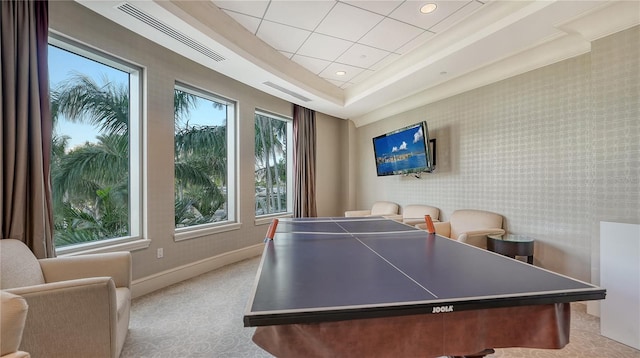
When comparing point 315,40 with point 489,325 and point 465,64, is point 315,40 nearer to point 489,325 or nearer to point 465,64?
point 465,64

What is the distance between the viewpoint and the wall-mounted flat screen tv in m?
4.15

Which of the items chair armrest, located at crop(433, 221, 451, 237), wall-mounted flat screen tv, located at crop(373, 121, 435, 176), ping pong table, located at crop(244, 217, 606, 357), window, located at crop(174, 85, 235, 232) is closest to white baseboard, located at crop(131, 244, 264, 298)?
window, located at crop(174, 85, 235, 232)

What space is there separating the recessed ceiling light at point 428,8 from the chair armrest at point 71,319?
347 cm

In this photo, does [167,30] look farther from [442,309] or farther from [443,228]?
[443,228]

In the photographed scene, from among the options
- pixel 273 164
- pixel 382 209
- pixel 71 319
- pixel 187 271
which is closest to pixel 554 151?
pixel 382 209

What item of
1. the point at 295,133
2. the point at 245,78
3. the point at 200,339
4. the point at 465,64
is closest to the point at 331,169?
the point at 295,133

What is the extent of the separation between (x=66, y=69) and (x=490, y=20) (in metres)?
4.27

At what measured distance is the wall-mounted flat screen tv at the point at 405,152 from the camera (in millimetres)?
4148

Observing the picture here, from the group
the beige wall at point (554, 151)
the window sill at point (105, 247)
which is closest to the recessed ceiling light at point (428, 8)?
the beige wall at point (554, 151)

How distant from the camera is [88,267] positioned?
1994mm

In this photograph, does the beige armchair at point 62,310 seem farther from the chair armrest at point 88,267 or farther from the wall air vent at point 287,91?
the wall air vent at point 287,91

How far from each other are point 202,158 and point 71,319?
2769mm

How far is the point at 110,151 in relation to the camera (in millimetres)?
2906

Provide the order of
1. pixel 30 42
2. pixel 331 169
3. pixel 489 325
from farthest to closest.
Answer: pixel 331 169 < pixel 30 42 < pixel 489 325
